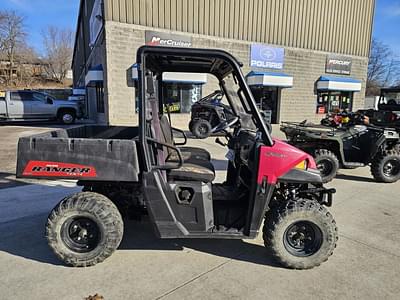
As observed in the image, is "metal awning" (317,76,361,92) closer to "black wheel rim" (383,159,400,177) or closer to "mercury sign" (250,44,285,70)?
"mercury sign" (250,44,285,70)

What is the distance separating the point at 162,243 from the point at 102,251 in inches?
26.8

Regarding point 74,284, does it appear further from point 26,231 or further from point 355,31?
point 355,31

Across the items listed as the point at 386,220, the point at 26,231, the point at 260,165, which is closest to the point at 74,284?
the point at 26,231

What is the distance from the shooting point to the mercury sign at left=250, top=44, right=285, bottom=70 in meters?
15.6

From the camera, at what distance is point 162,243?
3168 millimetres

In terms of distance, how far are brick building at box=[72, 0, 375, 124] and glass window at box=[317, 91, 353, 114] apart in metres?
0.06

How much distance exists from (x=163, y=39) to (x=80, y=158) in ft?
38.8

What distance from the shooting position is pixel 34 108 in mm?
14883

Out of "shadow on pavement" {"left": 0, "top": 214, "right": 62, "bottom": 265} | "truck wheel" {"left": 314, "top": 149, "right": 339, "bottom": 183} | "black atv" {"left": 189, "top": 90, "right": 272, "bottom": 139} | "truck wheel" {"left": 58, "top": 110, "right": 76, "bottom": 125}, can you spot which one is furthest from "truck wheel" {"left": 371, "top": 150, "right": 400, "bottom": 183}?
"truck wheel" {"left": 58, "top": 110, "right": 76, "bottom": 125}

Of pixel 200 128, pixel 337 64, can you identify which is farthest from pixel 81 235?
pixel 337 64

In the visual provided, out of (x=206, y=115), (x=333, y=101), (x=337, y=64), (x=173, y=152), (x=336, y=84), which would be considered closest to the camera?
(x=173, y=152)

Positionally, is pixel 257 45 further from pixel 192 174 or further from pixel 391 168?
pixel 192 174

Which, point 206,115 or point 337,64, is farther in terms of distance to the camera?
point 337,64

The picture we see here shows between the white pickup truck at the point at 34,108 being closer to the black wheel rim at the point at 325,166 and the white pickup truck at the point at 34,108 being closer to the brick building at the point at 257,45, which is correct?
the brick building at the point at 257,45
